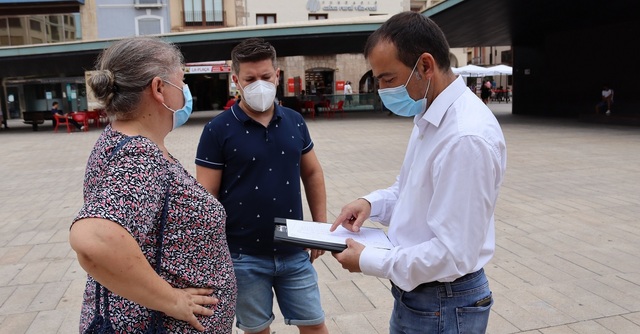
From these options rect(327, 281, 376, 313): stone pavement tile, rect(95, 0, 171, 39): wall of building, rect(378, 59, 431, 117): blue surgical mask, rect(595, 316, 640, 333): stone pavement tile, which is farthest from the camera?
rect(95, 0, 171, 39): wall of building

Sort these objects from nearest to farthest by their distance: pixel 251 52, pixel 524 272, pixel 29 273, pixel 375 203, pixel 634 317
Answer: pixel 375 203
pixel 251 52
pixel 634 317
pixel 524 272
pixel 29 273

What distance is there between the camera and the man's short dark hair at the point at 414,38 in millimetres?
1626

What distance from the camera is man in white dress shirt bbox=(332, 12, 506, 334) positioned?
1513 mm

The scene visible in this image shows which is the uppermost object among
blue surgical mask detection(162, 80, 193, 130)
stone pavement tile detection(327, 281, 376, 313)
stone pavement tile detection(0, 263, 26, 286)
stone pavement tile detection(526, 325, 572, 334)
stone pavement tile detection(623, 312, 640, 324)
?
blue surgical mask detection(162, 80, 193, 130)

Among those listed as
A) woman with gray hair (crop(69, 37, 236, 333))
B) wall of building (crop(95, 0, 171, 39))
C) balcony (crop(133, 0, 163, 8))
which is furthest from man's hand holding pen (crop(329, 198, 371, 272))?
balcony (crop(133, 0, 163, 8))

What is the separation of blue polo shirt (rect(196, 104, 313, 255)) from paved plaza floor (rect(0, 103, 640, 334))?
4.18ft

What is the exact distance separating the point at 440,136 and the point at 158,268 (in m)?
0.94

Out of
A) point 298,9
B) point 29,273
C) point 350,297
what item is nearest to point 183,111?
point 350,297

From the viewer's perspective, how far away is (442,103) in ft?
5.42

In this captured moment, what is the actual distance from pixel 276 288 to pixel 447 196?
1297 millimetres

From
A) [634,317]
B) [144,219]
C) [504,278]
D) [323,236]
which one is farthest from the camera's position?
[504,278]

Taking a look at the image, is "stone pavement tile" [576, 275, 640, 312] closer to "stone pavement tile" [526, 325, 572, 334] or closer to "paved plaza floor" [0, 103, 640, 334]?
"paved plaza floor" [0, 103, 640, 334]

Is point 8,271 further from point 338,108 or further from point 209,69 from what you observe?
point 209,69

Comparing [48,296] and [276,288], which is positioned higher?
[276,288]
